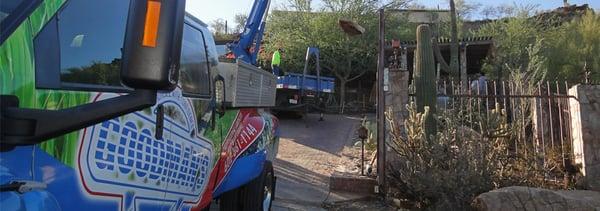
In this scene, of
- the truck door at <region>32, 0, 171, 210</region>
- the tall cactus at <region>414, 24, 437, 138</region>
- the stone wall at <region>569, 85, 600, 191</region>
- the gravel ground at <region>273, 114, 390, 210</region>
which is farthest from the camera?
the tall cactus at <region>414, 24, 437, 138</region>

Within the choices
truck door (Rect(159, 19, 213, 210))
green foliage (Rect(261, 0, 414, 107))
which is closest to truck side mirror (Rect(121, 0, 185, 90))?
truck door (Rect(159, 19, 213, 210))

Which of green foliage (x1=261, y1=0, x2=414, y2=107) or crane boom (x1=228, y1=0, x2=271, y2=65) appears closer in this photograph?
crane boom (x1=228, y1=0, x2=271, y2=65)

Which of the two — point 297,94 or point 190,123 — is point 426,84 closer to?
point 190,123

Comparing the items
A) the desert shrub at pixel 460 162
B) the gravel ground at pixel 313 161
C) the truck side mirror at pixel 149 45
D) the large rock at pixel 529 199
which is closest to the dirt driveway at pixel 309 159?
the gravel ground at pixel 313 161

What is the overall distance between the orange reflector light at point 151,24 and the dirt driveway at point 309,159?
591 centimetres

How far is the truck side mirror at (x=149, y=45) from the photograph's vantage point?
1500 mm

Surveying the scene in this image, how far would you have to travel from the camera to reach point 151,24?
4.95 ft

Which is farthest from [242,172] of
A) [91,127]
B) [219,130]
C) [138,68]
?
[138,68]

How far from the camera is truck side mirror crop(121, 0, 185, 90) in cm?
150

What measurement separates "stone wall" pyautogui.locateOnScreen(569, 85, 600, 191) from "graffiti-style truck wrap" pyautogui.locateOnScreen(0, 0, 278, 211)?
5999 millimetres

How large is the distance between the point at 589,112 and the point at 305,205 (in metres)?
4.13

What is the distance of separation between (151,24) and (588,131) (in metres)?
7.41

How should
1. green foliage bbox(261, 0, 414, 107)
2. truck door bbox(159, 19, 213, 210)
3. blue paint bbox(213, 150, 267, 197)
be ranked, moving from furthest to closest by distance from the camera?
green foliage bbox(261, 0, 414, 107)
blue paint bbox(213, 150, 267, 197)
truck door bbox(159, 19, 213, 210)

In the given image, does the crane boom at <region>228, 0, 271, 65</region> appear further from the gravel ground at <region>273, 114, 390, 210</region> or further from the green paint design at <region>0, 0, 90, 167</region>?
the green paint design at <region>0, 0, 90, 167</region>
